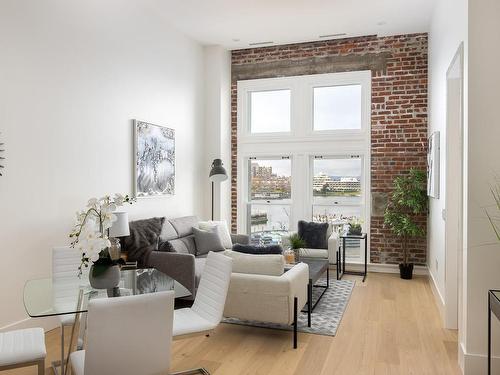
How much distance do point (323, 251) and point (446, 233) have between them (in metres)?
2.12

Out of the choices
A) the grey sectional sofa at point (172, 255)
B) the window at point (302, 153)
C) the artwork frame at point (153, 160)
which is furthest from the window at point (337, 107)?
the grey sectional sofa at point (172, 255)

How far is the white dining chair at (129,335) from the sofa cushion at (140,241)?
2798 millimetres

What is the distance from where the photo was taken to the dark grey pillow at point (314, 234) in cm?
639

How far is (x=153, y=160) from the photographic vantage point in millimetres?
5766

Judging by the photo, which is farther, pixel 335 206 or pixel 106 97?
pixel 335 206

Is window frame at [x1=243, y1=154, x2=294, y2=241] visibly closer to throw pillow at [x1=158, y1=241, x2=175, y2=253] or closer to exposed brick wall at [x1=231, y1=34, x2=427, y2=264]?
exposed brick wall at [x1=231, y1=34, x2=427, y2=264]

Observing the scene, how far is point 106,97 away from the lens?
192 inches

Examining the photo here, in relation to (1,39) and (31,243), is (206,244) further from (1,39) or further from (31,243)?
(1,39)

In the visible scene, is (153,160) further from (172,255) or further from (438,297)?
(438,297)

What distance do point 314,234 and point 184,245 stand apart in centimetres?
211

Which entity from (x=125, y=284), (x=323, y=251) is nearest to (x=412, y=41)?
(x=323, y=251)

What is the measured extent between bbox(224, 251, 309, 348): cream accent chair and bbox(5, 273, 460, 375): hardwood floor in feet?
0.80

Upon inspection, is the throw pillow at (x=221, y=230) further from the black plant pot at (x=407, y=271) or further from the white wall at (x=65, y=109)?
the black plant pot at (x=407, y=271)

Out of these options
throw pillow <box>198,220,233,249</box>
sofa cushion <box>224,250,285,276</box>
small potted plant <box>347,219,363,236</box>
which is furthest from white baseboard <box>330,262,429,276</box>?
sofa cushion <box>224,250,285,276</box>
